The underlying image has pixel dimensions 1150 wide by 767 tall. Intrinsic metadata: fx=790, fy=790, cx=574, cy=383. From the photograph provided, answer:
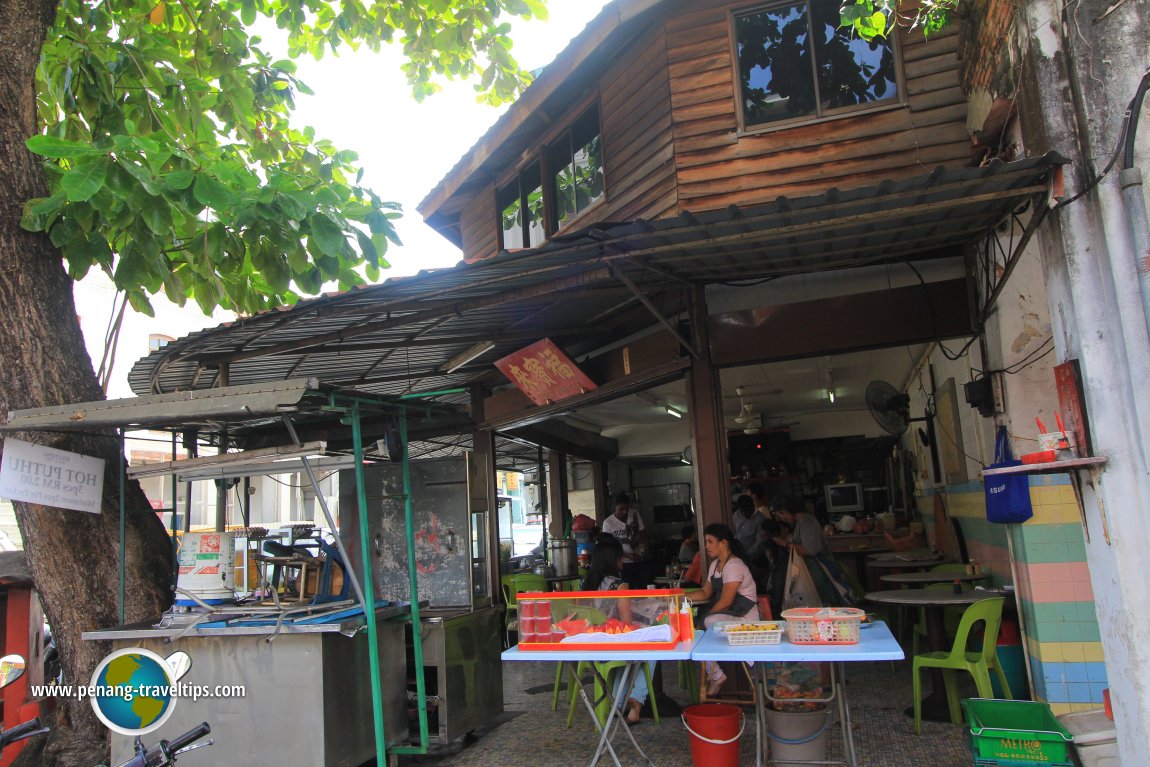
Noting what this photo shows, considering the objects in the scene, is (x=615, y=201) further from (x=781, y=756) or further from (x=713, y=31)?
(x=781, y=756)

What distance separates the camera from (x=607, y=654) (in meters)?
4.54

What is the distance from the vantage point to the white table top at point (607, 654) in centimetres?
450

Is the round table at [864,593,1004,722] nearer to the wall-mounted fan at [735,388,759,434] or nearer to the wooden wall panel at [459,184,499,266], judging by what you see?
the wall-mounted fan at [735,388,759,434]

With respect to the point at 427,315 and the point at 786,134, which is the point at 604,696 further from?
the point at 786,134

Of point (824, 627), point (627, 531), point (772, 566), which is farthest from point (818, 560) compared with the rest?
point (627, 531)

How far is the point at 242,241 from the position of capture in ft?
19.6

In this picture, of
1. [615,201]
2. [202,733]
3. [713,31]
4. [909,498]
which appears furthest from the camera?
[909,498]

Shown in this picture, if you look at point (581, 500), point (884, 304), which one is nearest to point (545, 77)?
point (884, 304)

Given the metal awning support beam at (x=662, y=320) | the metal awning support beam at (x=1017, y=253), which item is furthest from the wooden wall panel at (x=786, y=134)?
the metal awning support beam at (x=1017, y=253)

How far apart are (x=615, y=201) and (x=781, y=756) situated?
517cm

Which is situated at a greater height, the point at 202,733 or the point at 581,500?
the point at 581,500

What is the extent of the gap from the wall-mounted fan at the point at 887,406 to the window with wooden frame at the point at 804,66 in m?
2.76

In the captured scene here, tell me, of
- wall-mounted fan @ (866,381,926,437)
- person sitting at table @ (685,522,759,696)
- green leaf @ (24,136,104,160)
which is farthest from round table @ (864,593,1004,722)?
green leaf @ (24,136,104,160)

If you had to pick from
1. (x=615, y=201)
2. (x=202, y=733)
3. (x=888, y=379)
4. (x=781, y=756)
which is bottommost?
(x=781, y=756)
